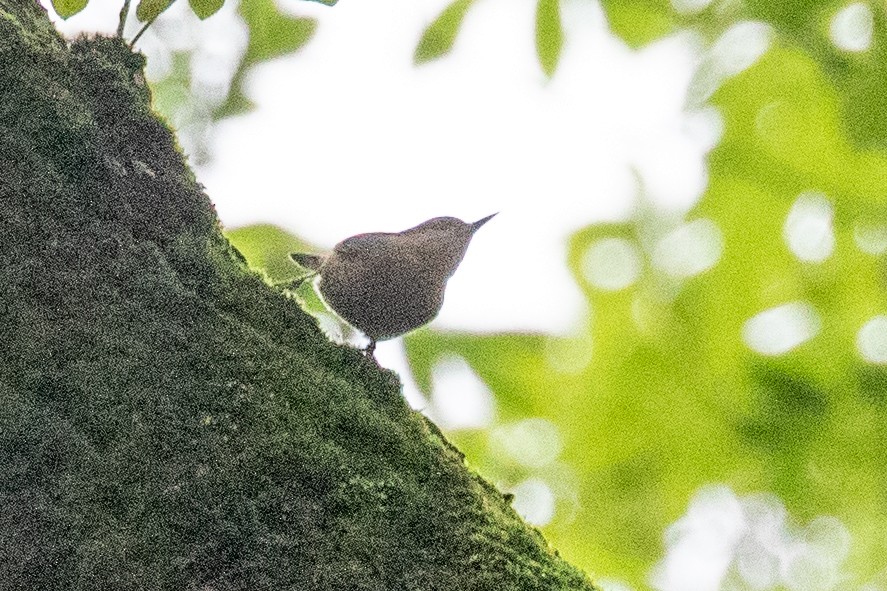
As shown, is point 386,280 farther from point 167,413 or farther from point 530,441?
point 167,413

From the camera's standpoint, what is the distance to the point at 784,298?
10.7ft

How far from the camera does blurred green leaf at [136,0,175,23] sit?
6.48 ft

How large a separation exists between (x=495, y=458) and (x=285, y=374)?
250 cm

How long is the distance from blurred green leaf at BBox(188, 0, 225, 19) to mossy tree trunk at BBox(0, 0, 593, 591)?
0.29 m

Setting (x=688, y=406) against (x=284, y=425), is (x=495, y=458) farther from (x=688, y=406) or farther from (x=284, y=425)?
(x=284, y=425)

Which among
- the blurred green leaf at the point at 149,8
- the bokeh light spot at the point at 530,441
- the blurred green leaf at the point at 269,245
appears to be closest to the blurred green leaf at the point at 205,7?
the blurred green leaf at the point at 149,8

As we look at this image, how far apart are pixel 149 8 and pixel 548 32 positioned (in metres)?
1.48

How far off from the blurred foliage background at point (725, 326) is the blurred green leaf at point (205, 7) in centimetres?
131

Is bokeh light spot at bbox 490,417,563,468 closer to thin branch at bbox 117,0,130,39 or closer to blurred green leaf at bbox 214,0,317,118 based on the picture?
blurred green leaf at bbox 214,0,317,118

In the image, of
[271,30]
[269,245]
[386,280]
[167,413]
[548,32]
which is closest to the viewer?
[167,413]

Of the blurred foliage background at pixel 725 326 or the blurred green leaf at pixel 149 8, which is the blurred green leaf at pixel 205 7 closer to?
the blurred green leaf at pixel 149 8

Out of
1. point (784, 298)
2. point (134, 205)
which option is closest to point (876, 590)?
point (784, 298)

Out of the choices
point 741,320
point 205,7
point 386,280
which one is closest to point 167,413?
point 205,7

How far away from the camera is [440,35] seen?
3117 millimetres
